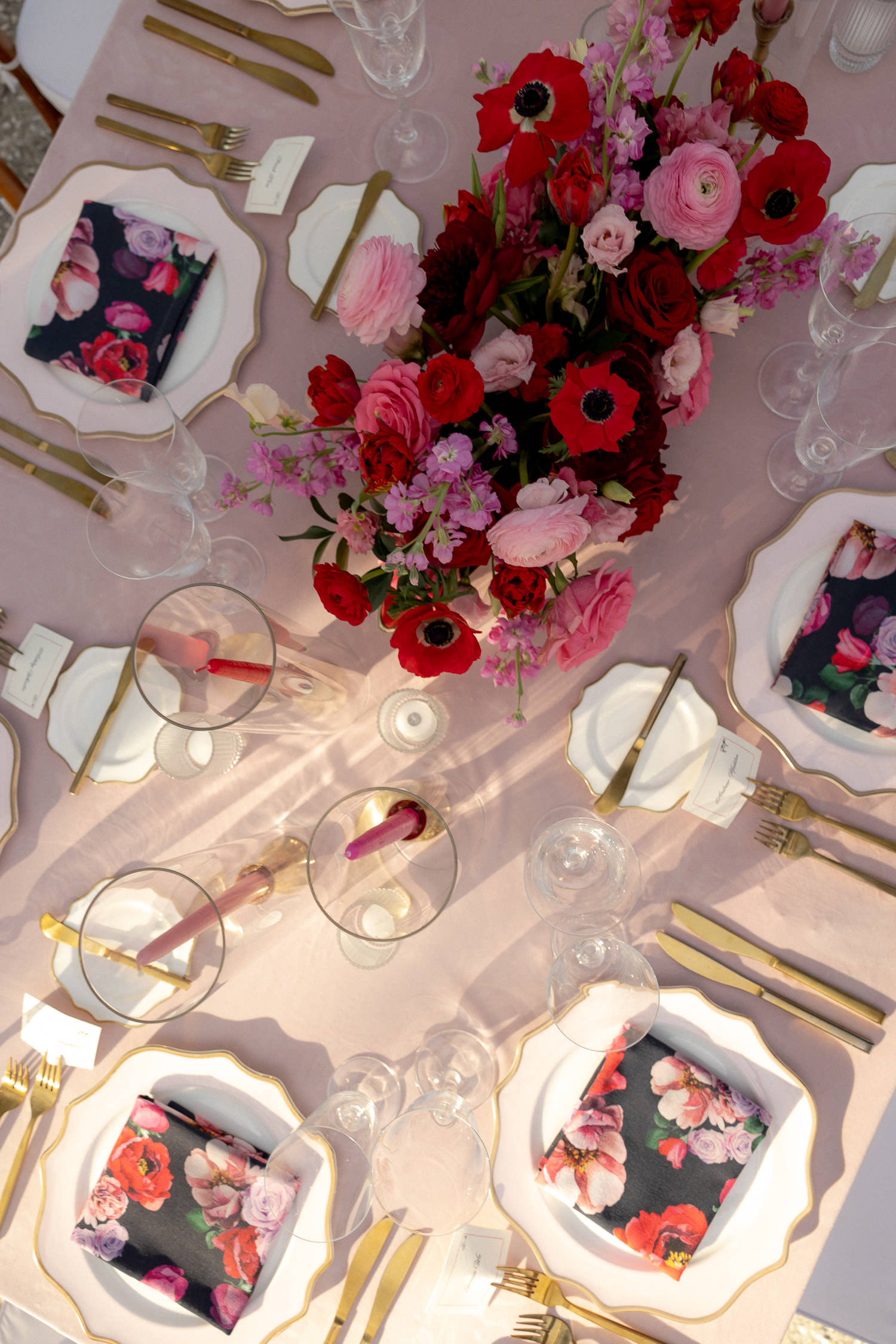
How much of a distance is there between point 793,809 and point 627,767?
22cm

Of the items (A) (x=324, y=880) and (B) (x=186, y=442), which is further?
(B) (x=186, y=442)

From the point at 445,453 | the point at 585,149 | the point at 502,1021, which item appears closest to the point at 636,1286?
the point at 502,1021

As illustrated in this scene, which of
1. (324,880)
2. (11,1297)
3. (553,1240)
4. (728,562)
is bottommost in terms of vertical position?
(11,1297)

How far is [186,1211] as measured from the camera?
3.54 feet

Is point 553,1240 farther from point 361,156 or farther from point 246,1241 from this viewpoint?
point 361,156

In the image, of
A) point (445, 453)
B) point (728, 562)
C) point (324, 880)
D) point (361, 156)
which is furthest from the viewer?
point (361, 156)

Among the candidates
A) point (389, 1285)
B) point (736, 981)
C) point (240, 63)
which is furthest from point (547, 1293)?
point (240, 63)

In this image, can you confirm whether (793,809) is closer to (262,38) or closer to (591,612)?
(591,612)

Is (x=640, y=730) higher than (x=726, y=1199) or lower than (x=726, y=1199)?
higher

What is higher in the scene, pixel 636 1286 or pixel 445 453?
pixel 445 453

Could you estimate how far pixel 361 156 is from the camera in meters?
1.25

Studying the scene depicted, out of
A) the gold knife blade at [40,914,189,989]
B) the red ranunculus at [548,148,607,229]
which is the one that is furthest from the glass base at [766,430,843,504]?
the gold knife blade at [40,914,189,989]

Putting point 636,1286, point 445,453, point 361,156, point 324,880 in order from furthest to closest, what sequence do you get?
1. point 361,156
2. point 636,1286
3. point 324,880
4. point 445,453

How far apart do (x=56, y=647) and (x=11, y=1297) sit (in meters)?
0.89
